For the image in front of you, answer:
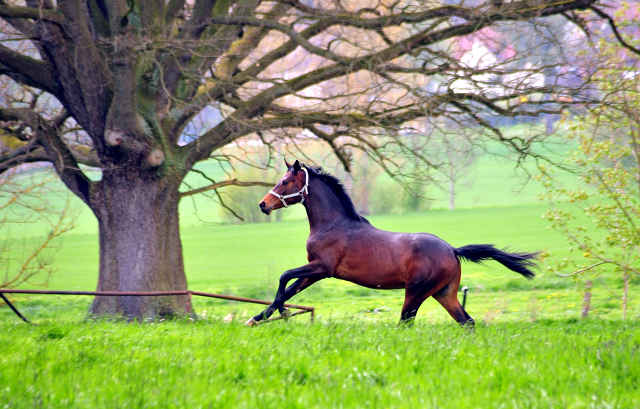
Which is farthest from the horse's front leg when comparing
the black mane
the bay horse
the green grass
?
the green grass

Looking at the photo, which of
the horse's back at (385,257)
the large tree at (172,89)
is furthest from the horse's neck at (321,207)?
the large tree at (172,89)

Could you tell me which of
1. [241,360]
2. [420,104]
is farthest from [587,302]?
[241,360]

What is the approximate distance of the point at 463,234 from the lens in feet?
123

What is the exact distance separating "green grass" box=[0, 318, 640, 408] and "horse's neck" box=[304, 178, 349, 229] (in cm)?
182

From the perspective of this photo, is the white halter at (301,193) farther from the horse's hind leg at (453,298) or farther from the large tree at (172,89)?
the large tree at (172,89)

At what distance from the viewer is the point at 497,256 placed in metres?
7.50

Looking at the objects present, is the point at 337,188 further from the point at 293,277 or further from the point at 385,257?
the point at 293,277

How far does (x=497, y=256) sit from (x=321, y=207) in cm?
248

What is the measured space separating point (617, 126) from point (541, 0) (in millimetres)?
2808

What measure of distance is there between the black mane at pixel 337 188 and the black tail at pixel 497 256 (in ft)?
4.61

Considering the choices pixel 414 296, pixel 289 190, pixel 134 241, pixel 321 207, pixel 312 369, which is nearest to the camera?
pixel 312 369

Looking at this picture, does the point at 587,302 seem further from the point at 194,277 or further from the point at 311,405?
the point at 194,277

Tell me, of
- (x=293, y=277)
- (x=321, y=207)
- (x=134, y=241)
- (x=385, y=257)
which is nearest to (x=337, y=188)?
(x=321, y=207)

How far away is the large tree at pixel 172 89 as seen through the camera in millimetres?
9242
